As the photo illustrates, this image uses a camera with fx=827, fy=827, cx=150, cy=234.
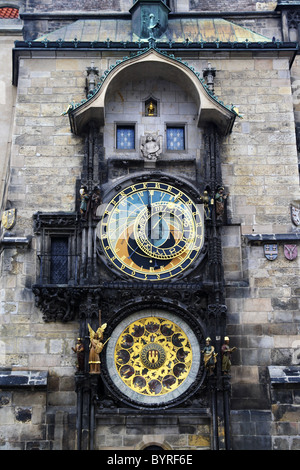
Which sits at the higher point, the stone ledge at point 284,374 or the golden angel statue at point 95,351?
the golden angel statue at point 95,351

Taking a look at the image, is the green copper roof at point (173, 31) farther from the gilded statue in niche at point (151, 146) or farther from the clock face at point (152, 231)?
the clock face at point (152, 231)

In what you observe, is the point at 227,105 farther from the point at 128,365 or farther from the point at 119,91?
the point at 128,365

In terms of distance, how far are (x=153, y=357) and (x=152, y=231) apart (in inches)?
99.1

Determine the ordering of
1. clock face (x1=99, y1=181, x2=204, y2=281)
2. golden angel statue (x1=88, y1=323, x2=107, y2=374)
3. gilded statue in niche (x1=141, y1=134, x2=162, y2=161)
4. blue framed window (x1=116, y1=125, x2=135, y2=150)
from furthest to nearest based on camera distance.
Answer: blue framed window (x1=116, y1=125, x2=135, y2=150) → gilded statue in niche (x1=141, y1=134, x2=162, y2=161) → clock face (x1=99, y1=181, x2=204, y2=281) → golden angel statue (x1=88, y1=323, x2=107, y2=374)

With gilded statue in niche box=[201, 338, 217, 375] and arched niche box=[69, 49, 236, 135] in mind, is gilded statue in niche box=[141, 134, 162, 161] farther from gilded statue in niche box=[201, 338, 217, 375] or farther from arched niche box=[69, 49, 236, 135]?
gilded statue in niche box=[201, 338, 217, 375]

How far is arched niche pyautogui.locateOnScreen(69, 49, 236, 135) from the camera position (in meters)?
16.8

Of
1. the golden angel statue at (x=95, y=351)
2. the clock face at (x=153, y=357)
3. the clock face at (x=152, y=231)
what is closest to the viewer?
the golden angel statue at (x=95, y=351)

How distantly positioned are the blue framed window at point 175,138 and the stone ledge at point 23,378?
5.41 metres

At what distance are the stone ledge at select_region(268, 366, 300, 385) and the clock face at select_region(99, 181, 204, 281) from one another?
8.65 ft

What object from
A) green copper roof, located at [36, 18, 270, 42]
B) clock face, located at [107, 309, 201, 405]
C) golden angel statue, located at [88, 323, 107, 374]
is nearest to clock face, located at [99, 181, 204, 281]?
clock face, located at [107, 309, 201, 405]

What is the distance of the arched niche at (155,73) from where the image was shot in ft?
55.0

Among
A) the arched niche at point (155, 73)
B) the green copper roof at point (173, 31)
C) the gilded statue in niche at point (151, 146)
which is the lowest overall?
the gilded statue in niche at point (151, 146)

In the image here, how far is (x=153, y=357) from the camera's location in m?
15.8

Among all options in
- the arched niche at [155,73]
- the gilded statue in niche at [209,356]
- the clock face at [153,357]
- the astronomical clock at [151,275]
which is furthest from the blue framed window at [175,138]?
the gilded statue in niche at [209,356]
